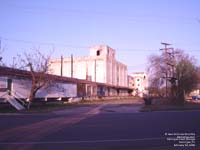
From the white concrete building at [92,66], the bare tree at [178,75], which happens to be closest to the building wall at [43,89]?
the bare tree at [178,75]

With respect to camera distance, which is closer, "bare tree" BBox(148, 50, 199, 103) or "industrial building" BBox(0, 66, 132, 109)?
"industrial building" BBox(0, 66, 132, 109)

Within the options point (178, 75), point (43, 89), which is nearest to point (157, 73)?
point (178, 75)

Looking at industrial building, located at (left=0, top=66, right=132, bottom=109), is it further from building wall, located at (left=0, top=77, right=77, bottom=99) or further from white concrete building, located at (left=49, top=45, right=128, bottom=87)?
white concrete building, located at (left=49, top=45, right=128, bottom=87)

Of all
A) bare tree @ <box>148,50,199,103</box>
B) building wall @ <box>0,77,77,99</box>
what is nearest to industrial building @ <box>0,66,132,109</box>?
building wall @ <box>0,77,77,99</box>

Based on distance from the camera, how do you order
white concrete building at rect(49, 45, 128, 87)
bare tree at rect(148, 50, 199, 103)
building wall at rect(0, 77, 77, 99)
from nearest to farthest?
building wall at rect(0, 77, 77, 99) → bare tree at rect(148, 50, 199, 103) → white concrete building at rect(49, 45, 128, 87)

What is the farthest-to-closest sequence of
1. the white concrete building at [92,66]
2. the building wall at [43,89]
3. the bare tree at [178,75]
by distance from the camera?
the white concrete building at [92,66]
the bare tree at [178,75]
the building wall at [43,89]

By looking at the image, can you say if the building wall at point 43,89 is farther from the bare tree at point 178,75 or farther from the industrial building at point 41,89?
the bare tree at point 178,75

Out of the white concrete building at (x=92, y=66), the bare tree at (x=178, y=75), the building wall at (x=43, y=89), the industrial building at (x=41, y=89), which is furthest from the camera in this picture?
the white concrete building at (x=92, y=66)

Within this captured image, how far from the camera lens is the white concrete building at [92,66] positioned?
295ft

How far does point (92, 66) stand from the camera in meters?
91.4

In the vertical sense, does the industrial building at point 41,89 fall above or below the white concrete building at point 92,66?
below

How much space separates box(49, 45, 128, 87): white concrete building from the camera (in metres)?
90.0

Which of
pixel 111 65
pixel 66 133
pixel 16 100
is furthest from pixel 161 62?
pixel 66 133

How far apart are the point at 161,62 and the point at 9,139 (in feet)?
188
